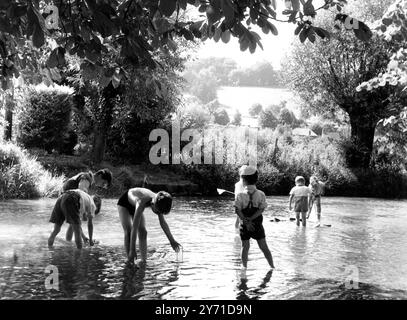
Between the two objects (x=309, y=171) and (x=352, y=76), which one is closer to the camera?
(x=309, y=171)

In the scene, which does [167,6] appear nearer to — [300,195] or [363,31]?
[363,31]

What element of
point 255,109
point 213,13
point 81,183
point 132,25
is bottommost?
point 81,183

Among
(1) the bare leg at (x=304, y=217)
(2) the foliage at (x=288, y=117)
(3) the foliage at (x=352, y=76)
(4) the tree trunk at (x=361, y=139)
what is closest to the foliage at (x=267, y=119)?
(2) the foliage at (x=288, y=117)

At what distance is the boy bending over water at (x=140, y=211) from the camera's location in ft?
25.2

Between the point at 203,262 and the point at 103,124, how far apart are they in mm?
15891

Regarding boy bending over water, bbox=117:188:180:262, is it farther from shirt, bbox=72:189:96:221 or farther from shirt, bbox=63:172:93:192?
shirt, bbox=63:172:93:192

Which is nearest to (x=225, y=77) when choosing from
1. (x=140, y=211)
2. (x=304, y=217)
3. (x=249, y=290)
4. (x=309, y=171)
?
(x=309, y=171)

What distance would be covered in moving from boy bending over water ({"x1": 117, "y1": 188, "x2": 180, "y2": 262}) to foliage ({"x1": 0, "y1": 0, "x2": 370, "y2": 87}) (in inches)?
85.8

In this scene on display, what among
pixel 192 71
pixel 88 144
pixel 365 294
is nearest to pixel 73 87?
pixel 88 144

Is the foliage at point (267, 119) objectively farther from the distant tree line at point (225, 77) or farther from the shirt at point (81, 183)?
the shirt at point (81, 183)

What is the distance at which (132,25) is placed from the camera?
5.73 metres
